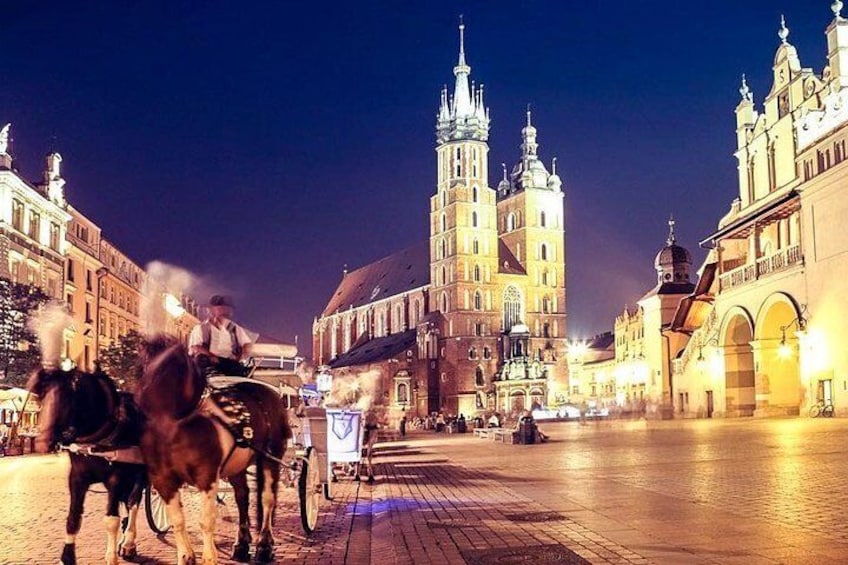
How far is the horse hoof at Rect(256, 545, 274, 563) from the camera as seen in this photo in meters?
9.02

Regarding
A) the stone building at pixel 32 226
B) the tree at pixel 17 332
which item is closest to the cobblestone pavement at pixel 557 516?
the tree at pixel 17 332

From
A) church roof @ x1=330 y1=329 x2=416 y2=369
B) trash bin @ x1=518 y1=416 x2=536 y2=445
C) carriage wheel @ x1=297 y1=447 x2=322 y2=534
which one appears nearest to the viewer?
carriage wheel @ x1=297 y1=447 x2=322 y2=534

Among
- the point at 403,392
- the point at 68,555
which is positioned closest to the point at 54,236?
the point at 68,555

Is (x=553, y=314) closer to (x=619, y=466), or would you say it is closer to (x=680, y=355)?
(x=680, y=355)

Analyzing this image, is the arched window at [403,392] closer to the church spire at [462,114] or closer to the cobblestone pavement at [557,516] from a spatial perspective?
the church spire at [462,114]

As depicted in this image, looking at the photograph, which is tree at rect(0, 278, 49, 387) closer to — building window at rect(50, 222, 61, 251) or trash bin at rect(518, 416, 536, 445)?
building window at rect(50, 222, 61, 251)

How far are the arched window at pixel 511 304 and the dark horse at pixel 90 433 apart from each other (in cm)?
11694

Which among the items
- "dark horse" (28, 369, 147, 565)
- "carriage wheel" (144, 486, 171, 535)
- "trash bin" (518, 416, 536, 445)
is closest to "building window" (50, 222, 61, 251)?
"trash bin" (518, 416, 536, 445)

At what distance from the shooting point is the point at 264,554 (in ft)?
29.7

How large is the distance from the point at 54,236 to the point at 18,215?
215 inches

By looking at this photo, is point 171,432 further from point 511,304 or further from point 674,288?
point 511,304

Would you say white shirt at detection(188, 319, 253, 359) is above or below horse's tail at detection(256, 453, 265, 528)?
above

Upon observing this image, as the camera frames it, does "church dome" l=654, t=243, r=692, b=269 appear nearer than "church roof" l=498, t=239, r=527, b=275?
Yes

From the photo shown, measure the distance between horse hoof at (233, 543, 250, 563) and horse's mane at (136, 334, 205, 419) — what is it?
1.96 metres
